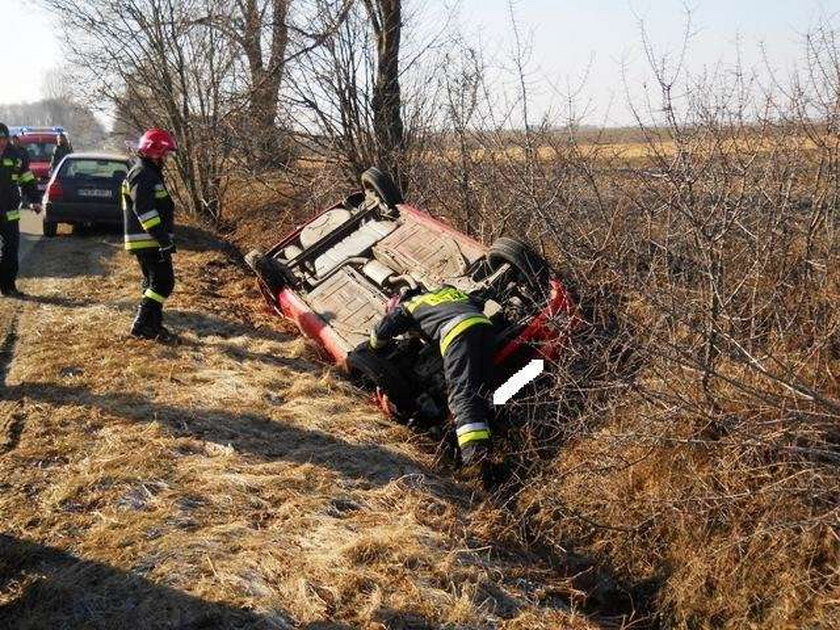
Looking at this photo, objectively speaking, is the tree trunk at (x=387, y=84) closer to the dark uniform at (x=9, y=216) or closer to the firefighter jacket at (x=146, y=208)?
the firefighter jacket at (x=146, y=208)

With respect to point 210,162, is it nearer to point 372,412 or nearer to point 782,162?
point 372,412

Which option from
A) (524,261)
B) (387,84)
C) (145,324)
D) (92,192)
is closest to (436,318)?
(524,261)

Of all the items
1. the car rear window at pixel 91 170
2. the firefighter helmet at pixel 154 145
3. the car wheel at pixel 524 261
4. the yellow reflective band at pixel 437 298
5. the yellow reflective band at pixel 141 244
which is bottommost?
the yellow reflective band at pixel 437 298

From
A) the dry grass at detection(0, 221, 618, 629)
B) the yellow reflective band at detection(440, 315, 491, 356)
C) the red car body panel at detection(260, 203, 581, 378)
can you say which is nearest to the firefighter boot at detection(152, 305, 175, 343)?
the dry grass at detection(0, 221, 618, 629)

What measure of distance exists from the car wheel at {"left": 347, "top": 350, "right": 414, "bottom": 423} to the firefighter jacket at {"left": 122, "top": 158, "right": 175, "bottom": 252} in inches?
82.2

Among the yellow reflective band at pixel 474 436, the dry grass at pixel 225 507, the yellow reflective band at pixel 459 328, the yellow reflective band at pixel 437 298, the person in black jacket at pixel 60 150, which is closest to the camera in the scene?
the dry grass at pixel 225 507

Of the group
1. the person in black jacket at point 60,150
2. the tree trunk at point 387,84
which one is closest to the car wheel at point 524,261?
the tree trunk at point 387,84

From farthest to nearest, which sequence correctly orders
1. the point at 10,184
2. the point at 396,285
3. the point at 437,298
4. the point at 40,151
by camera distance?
the point at 40,151 → the point at 10,184 → the point at 396,285 → the point at 437,298

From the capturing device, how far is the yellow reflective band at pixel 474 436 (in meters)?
4.73

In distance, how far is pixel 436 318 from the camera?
516 cm

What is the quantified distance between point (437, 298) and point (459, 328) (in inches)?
15.9

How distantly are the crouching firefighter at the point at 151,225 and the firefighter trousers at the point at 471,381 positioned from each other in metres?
2.90

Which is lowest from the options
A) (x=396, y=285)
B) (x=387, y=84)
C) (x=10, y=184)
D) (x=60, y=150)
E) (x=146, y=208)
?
(x=396, y=285)

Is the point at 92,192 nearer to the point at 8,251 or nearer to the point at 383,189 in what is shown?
the point at 8,251
